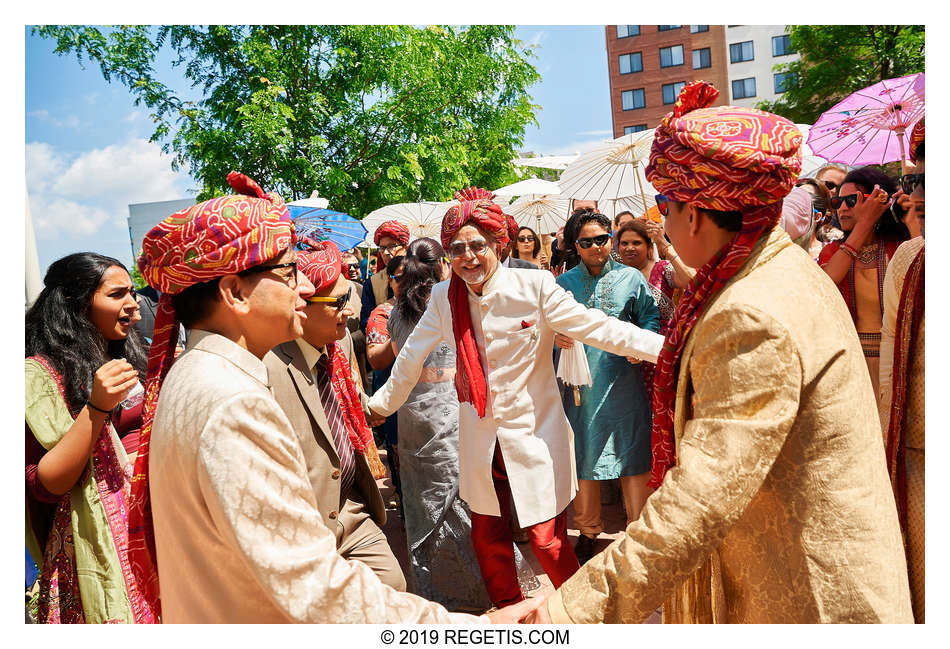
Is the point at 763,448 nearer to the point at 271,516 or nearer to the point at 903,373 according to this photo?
the point at 903,373

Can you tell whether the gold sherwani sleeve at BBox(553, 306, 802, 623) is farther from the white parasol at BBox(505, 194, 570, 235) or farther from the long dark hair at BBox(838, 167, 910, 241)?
the white parasol at BBox(505, 194, 570, 235)

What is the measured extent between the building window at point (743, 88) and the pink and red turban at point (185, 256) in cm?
6213

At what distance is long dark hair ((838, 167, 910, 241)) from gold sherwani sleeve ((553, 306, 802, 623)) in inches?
139

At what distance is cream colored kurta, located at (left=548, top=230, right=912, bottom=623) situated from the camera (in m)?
1.73

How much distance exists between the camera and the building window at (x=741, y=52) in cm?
5625

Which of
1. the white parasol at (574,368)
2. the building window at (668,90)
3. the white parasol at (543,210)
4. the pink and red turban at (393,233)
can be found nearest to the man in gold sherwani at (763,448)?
the white parasol at (574,368)

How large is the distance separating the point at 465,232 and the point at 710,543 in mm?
2596

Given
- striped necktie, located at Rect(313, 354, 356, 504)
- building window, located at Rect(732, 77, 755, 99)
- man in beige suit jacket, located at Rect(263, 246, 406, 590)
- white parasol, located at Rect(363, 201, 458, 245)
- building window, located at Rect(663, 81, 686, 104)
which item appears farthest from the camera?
building window, located at Rect(732, 77, 755, 99)

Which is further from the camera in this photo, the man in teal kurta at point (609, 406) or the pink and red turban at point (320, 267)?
the man in teal kurta at point (609, 406)

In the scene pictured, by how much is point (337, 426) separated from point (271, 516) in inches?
58.4

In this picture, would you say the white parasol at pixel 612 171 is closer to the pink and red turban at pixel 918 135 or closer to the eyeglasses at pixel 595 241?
the eyeglasses at pixel 595 241

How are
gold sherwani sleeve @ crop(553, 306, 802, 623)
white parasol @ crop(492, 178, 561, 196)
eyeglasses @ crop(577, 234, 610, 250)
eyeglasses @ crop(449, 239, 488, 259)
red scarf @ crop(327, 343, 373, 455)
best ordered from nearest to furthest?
gold sherwani sleeve @ crop(553, 306, 802, 623) < red scarf @ crop(327, 343, 373, 455) < eyeglasses @ crop(449, 239, 488, 259) < eyeglasses @ crop(577, 234, 610, 250) < white parasol @ crop(492, 178, 561, 196)

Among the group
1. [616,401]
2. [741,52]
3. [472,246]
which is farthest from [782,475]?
[741,52]

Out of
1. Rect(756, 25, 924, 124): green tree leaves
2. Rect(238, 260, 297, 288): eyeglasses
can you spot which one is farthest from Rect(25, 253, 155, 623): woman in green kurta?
Rect(756, 25, 924, 124): green tree leaves
